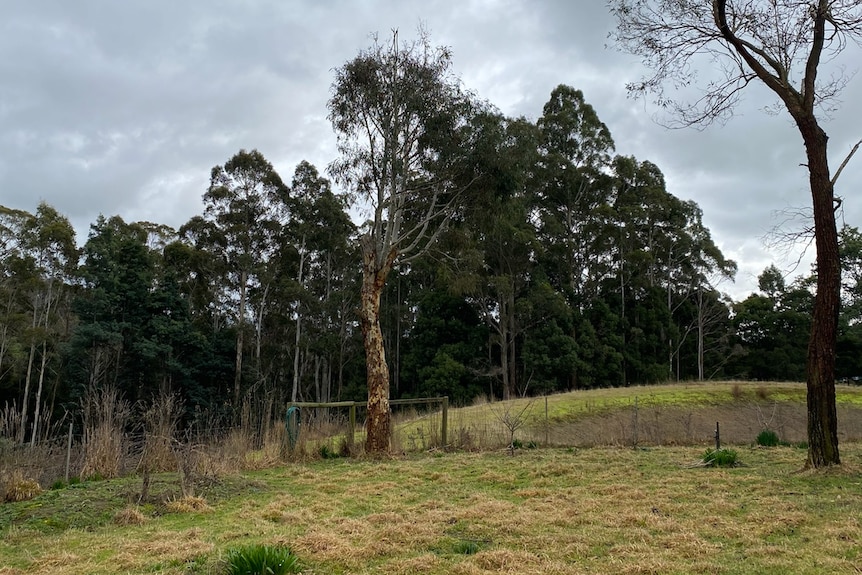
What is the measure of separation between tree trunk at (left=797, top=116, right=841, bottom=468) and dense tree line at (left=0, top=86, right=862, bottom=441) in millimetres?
18702

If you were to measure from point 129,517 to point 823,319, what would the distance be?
28.8ft

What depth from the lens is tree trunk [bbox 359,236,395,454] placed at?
12586 millimetres

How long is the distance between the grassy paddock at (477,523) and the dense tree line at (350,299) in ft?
66.1

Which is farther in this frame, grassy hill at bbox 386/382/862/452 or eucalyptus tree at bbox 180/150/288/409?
eucalyptus tree at bbox 180/150/288/409

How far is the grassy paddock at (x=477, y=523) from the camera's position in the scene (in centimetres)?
425

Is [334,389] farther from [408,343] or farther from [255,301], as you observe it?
[255,301]

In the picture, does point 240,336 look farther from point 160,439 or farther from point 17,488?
point 17,488

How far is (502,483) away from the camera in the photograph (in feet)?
27.2

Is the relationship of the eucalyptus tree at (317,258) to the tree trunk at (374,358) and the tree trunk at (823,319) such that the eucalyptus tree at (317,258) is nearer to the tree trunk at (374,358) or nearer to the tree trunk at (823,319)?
the tree trunk at (374,358)

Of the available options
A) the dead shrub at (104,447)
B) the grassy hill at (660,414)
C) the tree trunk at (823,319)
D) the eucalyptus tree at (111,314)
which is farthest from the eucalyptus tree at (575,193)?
the dead shrub at (104,447)

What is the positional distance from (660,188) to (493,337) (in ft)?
48.2

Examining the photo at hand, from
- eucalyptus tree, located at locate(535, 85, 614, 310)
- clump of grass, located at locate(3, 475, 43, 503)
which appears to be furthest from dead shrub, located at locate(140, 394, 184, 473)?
eucalyptus tree, located at locate(535, 85, 614, 310)

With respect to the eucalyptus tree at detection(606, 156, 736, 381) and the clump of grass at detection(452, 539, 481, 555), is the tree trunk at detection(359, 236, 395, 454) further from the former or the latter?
the eucalyptus tree at detection(606, 156, 736, 381)

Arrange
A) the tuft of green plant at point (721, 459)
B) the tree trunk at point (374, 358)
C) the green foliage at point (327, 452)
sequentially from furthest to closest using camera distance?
1. the tree trunk at point (374, 358)
2. the green foliage at point (327, 452)
3. the tuft of green plant at point (721, 459)
